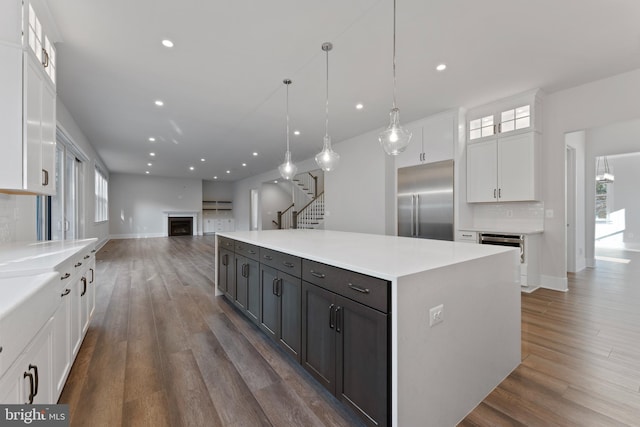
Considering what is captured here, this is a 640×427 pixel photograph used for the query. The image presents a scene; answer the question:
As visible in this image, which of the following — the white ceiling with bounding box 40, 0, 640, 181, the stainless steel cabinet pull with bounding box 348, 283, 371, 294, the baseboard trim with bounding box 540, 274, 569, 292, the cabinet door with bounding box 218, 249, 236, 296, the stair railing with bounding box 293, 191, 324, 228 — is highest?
the white ceiling with bounding box 40, 0, 640, 181

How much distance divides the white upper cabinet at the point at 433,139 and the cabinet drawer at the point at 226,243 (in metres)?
3.68

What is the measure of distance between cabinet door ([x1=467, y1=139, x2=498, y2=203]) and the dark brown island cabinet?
380cm

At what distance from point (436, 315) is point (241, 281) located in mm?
2205

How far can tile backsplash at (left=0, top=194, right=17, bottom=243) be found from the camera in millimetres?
2197

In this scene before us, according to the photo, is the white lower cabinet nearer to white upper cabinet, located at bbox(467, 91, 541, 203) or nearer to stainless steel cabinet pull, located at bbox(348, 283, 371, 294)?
stainless steel cabinet pull, located at bbox(348, 283, 371, 294)

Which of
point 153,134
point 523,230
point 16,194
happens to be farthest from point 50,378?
point 153,134

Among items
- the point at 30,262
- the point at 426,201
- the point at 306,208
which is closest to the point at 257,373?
the point at 30,262

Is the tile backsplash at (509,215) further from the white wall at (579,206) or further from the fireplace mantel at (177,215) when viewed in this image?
the fireplace mantel at (177,215)

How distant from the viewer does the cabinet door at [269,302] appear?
2289mm

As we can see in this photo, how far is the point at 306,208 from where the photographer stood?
9664 mm

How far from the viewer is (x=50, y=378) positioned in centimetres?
138

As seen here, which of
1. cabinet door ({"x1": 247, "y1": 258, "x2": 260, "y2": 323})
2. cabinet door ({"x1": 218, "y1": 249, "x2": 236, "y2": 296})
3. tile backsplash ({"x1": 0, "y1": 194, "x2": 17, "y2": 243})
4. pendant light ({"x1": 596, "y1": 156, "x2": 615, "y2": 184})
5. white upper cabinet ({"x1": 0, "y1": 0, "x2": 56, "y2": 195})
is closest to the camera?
white upper cabinet ({"x1": 0, "y1": 0, "x2": 56, "y2": 195})

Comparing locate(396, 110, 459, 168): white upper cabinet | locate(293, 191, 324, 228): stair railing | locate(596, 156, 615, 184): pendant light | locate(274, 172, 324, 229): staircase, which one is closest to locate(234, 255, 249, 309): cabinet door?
locate(396, 110, 459, 168): white upper cabinet

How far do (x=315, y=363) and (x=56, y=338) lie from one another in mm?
1518
